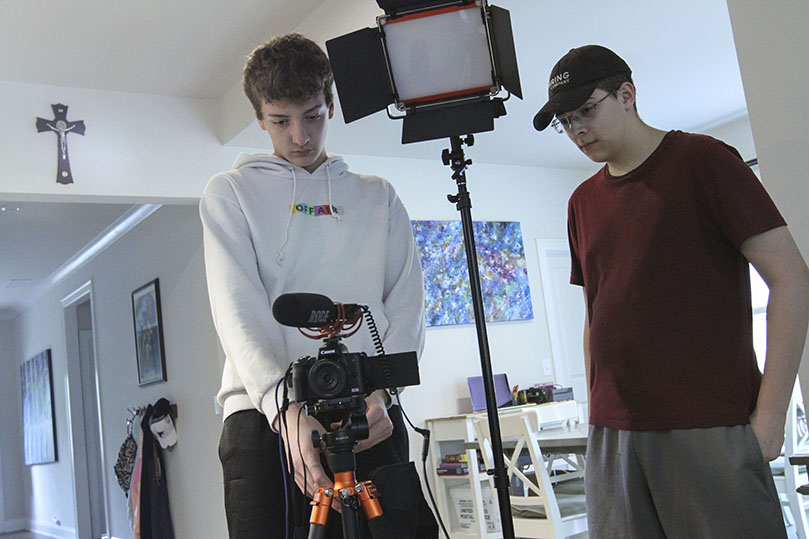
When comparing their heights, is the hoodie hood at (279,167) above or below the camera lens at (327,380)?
above

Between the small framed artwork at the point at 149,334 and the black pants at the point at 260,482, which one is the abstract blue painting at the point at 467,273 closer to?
the small framed artwork at the point at 149,334

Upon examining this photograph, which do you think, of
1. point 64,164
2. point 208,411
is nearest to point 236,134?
point 64,164

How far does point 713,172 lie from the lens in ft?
4.29

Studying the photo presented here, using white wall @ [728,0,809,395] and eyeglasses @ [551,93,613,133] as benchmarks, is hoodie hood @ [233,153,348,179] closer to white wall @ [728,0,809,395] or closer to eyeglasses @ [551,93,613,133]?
eyeglasses @ [551,93,613,133]

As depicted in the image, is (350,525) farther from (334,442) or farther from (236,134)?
(236,134)

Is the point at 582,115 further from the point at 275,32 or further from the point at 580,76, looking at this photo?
the point at 275,32

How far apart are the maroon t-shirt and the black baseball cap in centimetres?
16

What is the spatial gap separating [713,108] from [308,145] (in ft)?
14.6

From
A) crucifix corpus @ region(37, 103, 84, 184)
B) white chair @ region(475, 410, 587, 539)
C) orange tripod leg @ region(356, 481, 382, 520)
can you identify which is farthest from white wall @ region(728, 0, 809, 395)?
crucifix corpus @ region(37, 103, 84, 184)

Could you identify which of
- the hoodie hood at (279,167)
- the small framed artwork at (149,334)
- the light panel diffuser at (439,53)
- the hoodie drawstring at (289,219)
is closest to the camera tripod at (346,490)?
the hoodie drawstring at (289,219)

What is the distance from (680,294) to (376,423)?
0.55 meters

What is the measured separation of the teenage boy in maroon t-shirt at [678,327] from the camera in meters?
1.23

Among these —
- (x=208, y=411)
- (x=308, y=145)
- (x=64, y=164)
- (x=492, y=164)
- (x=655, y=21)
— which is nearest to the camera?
(x=308, y=145)

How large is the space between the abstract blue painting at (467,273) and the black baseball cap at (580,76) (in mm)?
3644
